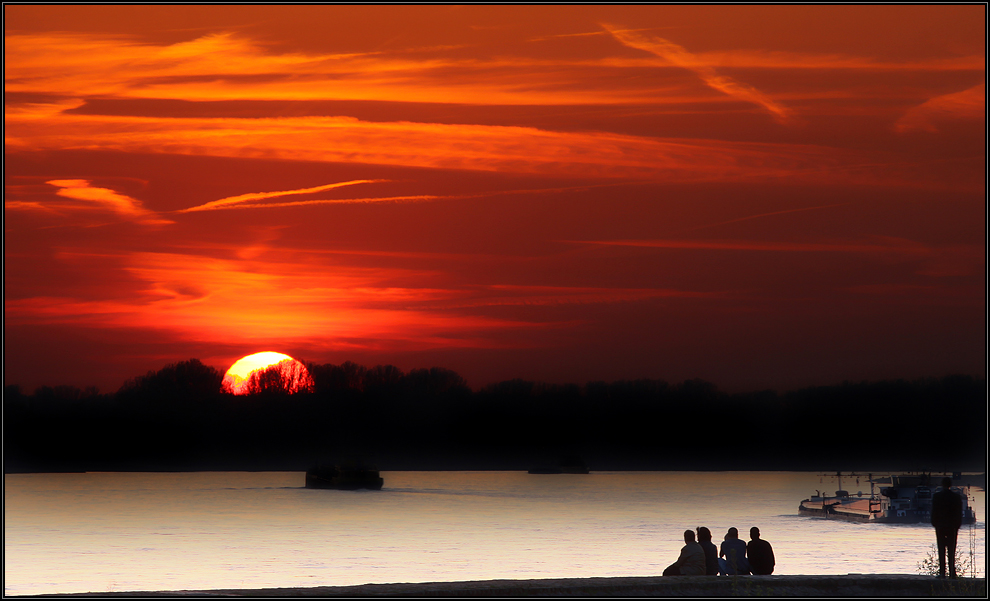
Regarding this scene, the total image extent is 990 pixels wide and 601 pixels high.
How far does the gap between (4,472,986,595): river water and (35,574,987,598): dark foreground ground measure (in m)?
8.67

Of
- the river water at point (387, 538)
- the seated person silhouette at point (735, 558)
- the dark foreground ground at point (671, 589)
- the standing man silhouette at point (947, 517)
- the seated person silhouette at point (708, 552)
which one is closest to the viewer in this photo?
the dark foreground ground at point (671, 589)

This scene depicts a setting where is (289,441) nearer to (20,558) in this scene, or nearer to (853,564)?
(20,558)

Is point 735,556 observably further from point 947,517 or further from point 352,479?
point 352,479

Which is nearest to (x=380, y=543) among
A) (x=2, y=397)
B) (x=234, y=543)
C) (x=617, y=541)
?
(x=234, y=543)

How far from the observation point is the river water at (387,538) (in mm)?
46838

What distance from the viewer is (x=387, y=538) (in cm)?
6756

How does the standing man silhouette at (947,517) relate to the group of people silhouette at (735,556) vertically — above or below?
above

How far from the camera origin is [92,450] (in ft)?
450

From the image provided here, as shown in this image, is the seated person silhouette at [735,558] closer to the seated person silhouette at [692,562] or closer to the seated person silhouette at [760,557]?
the seated person silhouette at [760,557]

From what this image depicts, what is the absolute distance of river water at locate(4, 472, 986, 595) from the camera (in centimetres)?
4684

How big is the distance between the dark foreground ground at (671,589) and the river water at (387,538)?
8.67m

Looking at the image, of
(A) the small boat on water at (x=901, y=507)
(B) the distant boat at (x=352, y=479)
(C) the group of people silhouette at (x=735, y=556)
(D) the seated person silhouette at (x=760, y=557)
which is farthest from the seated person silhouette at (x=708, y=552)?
(B) the distant boat at (x=352, y=479)

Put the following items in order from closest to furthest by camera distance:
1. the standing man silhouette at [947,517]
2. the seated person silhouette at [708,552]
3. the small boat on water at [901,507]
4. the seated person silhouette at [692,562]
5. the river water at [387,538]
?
the standing man silhouette at [947,517]
the seated person silhouette at [692,562]
the seated person silhouette at [708,552]
the river water at [387,538]
the small boat on water at [901,507]

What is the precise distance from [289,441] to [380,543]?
294 feet
